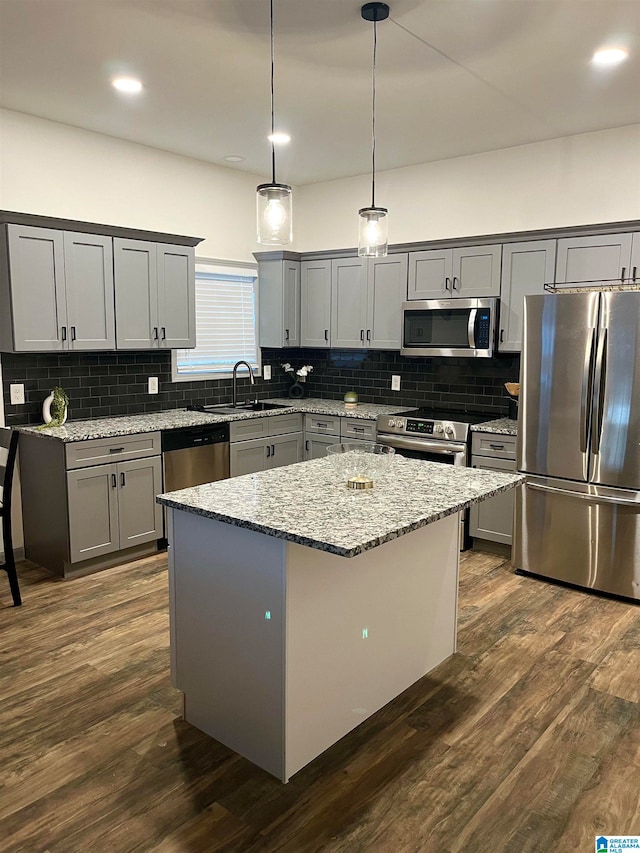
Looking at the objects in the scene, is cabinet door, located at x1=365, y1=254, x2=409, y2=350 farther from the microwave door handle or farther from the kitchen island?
the kitchen island

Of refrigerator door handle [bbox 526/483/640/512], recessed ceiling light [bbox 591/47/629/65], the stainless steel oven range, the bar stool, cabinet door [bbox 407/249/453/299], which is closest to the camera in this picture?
recessed ceiling light [bbox 591/47/629/65]

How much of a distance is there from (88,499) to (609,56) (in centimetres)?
372

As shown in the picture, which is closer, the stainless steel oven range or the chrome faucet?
the stainless steel oven range

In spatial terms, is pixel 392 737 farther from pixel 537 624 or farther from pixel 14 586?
pixel 14 586

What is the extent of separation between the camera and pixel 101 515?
412cm

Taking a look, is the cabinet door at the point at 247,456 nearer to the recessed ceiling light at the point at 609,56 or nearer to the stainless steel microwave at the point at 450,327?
the stainless steel microwave at the point at 450,327

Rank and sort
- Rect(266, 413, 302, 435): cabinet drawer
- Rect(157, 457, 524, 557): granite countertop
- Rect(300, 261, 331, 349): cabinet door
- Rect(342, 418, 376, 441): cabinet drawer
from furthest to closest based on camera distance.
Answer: Rect(300, 261, 331, 349): cabinet door → Rect(266, 413, 302, 435): cabinet drawer → Rect(342, 418, 376, 441): cabinet drawer → Rect(157, 457, 524, 557): granite countertop

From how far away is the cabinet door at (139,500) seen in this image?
4238mm

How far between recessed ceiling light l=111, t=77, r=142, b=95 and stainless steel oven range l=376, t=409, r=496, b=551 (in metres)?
2.71

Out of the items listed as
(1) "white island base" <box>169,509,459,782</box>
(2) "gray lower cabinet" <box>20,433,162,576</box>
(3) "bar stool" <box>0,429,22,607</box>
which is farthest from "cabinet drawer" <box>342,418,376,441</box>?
(3) "bar stool" <box>0,429,22,607</box>

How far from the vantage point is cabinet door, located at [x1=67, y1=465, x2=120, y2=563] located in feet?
13.0

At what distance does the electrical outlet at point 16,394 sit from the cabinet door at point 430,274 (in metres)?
2.92

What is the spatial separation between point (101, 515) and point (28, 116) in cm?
258

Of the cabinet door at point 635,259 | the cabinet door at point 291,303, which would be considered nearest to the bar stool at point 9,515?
the cabinet door at point 291,303
